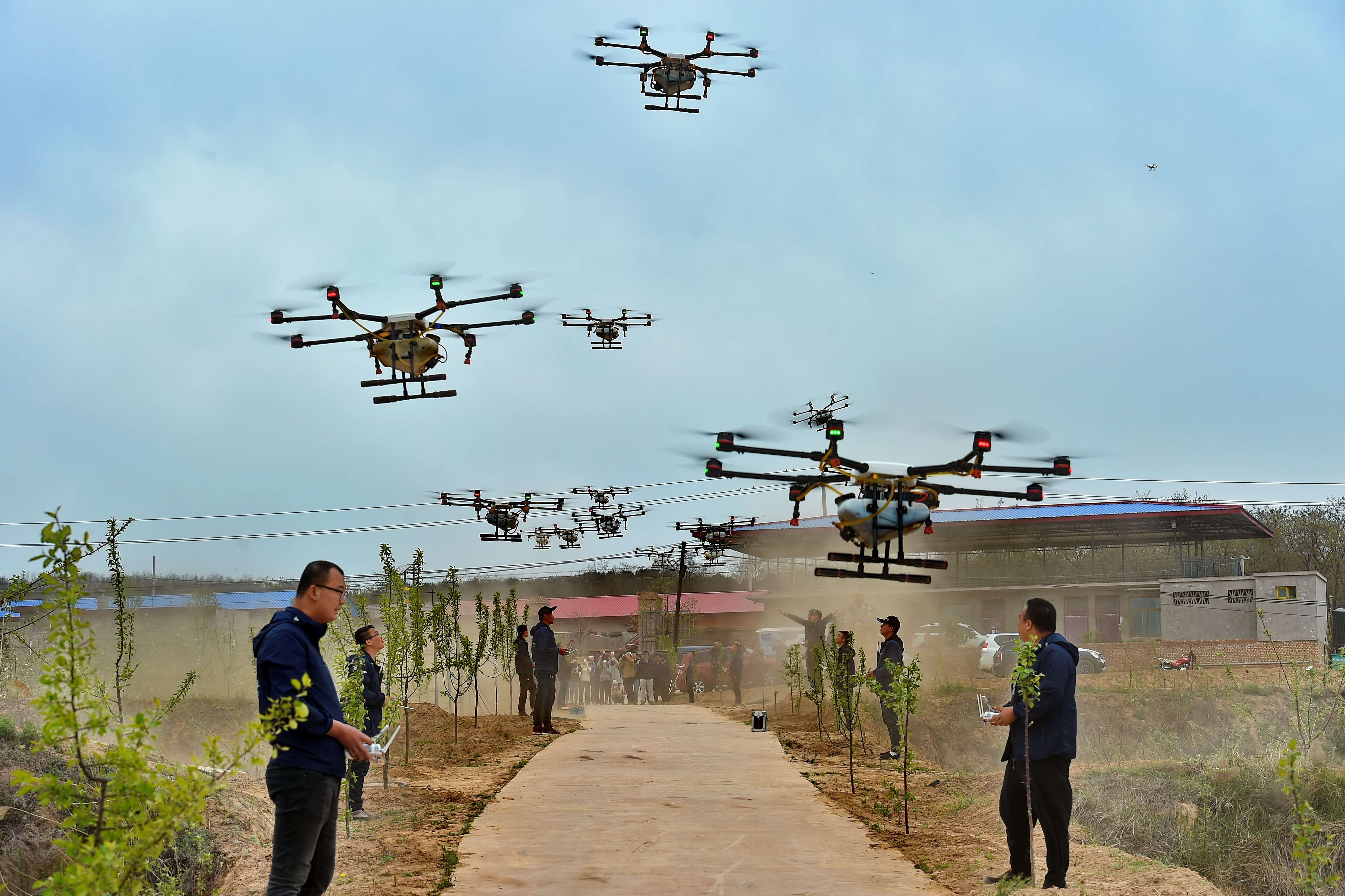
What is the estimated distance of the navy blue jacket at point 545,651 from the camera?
15.7 m

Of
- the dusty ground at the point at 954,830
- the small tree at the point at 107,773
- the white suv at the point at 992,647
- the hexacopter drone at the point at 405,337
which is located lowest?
the white suv at the point at 992,647

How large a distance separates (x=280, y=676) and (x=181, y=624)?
39502 millimetres

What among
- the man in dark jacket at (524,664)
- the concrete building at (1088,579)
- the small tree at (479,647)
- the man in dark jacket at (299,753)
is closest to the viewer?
the man in dark jacket at (299,753)

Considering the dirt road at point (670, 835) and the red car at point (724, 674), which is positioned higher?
the dirt road at point (670, 835)

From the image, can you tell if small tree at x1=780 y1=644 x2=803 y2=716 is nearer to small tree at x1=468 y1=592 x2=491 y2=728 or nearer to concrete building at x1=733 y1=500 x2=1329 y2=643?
small tree at x1=468 y1=592 x2=491 y2=728

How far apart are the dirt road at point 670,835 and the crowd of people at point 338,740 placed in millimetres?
803

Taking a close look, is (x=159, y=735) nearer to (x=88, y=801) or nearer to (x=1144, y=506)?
(x=88, y=801)

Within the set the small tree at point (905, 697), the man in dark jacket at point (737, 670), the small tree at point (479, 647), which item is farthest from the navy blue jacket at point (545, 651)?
the man in dark jacket at point (737, 670)

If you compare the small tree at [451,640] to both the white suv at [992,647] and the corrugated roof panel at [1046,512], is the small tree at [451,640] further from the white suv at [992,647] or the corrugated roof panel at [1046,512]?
the corrugated roof panel at [1046,512]

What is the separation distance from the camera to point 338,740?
4.83 m

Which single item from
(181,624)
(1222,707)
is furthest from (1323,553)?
(181,624)

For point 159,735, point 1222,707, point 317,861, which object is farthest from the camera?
point 1222,707

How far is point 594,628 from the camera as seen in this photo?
64.6 meters

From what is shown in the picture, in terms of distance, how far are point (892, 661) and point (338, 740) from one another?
8378 mm
